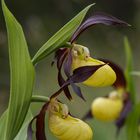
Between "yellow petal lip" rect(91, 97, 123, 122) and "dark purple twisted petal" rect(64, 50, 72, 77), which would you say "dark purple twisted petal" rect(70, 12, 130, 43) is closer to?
"dark purple twisted petal" rect(64, 50, 72, 77)

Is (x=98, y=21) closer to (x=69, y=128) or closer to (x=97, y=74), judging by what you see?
(x=97, y=74)

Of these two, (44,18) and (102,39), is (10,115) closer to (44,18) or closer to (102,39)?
(44,18)

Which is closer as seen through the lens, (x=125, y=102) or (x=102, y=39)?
(x=125, y=102)

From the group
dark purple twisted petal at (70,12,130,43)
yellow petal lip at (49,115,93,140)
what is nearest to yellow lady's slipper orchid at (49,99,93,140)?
yellow petal lip at (49,115,93,140)

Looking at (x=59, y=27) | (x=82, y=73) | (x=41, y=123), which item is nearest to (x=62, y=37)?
(x=82, y=73)

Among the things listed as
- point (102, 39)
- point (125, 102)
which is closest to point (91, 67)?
point (125, 102)

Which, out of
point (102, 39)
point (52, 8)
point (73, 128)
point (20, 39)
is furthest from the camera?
point (102, 39)
